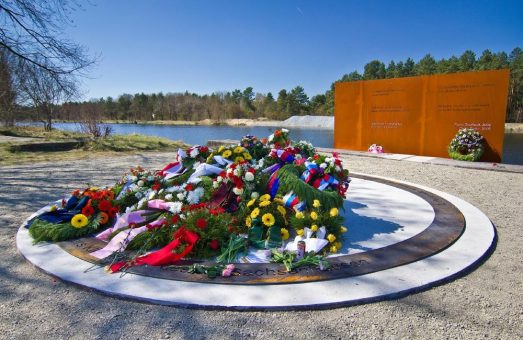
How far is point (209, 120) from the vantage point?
258 feet

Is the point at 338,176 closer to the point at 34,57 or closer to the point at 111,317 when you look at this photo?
the point at 111,317

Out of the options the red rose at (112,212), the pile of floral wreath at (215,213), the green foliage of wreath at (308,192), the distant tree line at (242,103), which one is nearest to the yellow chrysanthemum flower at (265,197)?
the pile of floral wreath at (215,213)

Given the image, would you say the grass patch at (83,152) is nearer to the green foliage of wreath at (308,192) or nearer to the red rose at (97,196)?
the red rose at (97,196)

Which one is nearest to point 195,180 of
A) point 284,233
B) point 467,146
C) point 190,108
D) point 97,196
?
point 97,196

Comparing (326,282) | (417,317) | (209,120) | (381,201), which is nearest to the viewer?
(417,317)

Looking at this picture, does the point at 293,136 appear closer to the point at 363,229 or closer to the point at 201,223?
the point at 363,229

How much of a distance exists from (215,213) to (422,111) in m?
9.20

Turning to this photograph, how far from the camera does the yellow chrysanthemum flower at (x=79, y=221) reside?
3.29 meters

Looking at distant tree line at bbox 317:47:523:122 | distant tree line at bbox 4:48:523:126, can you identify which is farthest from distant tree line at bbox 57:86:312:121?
distant tree line at bbox 317:47:523:122

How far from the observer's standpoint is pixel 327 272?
2.45 m

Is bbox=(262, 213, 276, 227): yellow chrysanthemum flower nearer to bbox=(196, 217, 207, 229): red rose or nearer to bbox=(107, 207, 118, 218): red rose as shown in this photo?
bbox=(196, 217, 207, 229): red rose

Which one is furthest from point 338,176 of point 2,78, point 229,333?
point 2,78

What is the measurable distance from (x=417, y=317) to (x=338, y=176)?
1927mm

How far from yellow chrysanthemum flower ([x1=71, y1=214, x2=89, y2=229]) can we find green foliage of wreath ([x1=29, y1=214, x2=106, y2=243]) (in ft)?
0.13
